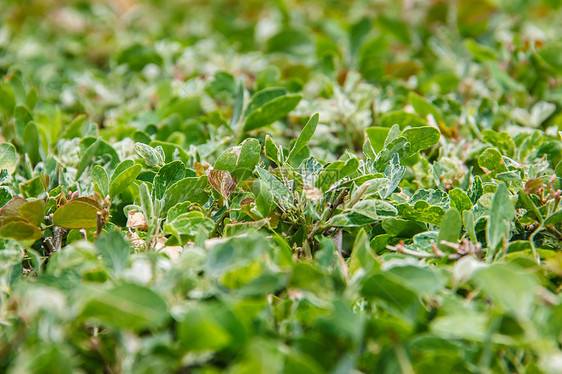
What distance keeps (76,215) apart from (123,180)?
12cm

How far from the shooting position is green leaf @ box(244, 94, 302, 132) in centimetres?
134

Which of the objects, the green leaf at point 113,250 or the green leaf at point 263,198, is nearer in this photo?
the green leaf at point 113,250

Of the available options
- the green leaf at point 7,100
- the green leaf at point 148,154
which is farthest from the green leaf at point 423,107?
the green leaf at point 7,100

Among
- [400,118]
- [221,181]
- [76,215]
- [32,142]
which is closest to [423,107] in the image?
[400,118]

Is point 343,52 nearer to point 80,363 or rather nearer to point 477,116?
point 477,116

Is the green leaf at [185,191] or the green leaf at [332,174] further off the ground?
the green leaf at [332,174]

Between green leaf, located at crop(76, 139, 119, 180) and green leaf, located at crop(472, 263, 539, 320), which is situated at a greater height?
green leaf, located at crop(472, 263, 539, 320)

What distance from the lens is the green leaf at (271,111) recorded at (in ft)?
4.40

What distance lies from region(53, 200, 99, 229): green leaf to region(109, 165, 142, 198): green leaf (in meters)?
0.08

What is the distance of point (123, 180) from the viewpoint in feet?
3.76

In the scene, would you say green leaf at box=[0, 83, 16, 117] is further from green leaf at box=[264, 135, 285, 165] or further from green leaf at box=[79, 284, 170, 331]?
green leaf at box=[79, 284, 170, 331]

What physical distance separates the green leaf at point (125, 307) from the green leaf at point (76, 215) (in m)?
0.40

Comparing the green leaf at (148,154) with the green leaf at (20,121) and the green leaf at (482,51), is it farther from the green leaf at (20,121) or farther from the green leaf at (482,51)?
the green leaf at (482,51)

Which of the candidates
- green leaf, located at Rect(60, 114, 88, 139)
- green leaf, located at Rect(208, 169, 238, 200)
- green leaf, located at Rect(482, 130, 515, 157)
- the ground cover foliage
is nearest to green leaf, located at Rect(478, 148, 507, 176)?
the ground cover foliage
